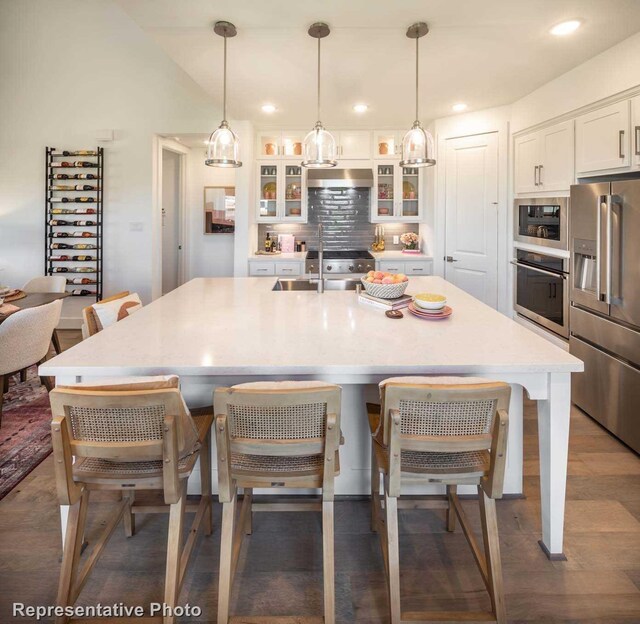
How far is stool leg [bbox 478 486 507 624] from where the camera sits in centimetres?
147

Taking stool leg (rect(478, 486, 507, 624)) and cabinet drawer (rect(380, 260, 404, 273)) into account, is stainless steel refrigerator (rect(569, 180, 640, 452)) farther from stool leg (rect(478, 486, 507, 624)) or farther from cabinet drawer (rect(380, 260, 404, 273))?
cabinet drawer (rect(380, 260, 404, 273))

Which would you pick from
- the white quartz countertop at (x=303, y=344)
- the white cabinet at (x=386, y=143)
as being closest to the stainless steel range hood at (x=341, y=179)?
the white cabinet at (x=386, y=143)

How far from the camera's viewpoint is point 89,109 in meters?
5.57

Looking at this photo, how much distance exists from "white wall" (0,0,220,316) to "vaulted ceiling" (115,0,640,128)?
5.26 feet

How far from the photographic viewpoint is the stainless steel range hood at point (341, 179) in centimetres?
538

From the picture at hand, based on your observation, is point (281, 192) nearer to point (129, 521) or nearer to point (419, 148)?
point (419, 148)

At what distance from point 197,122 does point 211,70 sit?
6.77 ft

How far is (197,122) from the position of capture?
544 centimetres

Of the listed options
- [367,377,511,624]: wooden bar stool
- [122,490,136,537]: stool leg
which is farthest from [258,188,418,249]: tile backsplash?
[367,377,511,624]: wooden bar stool

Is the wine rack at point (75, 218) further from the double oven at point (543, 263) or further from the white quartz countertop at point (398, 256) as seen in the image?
the double oven at point (543, 263)

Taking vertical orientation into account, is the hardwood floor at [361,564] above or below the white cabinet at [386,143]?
below

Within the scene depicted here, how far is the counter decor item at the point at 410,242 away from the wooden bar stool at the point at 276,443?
4.45 meters

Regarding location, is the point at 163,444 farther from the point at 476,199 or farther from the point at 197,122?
the point at 197,122

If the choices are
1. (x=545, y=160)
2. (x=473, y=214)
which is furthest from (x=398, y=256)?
(x=545, y=160)
